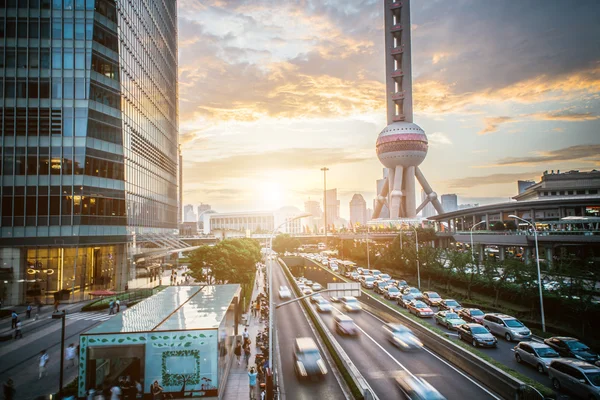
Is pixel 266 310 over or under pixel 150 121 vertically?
under

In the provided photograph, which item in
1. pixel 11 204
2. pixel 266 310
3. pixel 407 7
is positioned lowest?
pixel 266 310

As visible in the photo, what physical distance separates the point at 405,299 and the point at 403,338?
16.9 meters

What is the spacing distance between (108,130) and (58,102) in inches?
258

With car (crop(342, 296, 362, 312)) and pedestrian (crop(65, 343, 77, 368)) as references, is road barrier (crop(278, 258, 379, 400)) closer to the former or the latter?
car (crop(342, 296, 362, 312))

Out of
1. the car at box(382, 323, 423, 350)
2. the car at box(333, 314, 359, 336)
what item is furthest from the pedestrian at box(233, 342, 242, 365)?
the car at box(382, 323, 423, 350)

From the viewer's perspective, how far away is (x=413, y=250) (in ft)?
234

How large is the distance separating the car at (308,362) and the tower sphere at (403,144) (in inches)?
4670

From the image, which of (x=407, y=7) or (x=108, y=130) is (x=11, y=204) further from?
(x=407, y=7)

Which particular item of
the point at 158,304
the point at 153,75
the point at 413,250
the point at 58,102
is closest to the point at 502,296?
the point at 413,250

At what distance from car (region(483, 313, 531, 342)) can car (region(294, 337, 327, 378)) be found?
50.6ft

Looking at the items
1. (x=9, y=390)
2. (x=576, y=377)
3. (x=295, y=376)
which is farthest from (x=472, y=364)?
(x=9, y=390)

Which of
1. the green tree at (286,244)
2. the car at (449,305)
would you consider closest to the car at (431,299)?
the car at (449,305)

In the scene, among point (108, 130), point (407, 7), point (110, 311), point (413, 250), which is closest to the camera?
point (110, 311)

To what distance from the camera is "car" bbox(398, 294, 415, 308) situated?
152ft
